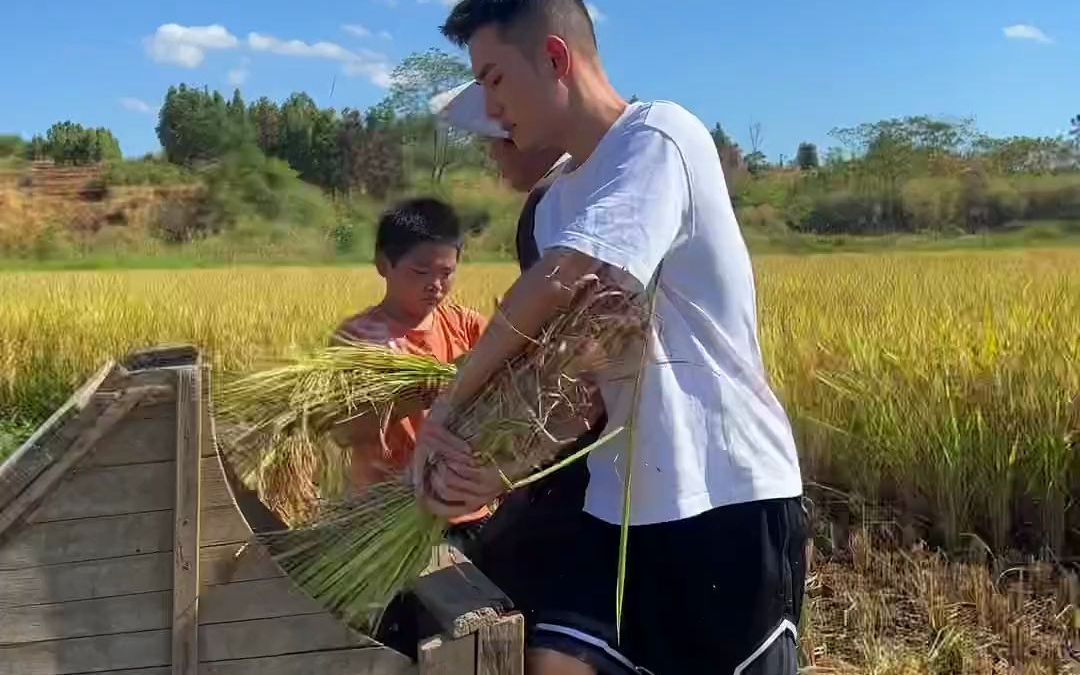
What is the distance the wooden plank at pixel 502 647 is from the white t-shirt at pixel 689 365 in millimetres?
216

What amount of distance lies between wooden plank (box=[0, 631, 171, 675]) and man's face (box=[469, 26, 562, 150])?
2.86 feet

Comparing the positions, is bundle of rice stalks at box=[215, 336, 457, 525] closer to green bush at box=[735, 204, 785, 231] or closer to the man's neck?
the man's neck

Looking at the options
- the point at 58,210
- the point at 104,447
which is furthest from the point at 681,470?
Answer: the point at 58,210

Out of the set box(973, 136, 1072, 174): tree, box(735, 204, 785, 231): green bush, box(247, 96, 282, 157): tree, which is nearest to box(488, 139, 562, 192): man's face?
box(247, 96, 282, 157): tree

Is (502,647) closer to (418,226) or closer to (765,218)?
→ (418,226)

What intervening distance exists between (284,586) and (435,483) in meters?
0.25

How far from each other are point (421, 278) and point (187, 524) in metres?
1.35

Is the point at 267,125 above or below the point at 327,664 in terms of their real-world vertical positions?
above

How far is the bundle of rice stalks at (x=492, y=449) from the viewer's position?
4.63 feet

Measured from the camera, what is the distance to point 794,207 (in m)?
11.3

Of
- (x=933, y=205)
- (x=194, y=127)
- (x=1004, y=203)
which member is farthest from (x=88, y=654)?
(x=1004, y=203)

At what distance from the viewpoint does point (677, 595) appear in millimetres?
1562

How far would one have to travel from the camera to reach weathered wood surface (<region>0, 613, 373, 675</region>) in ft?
4.26

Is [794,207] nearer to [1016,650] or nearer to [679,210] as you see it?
[1016,650]
